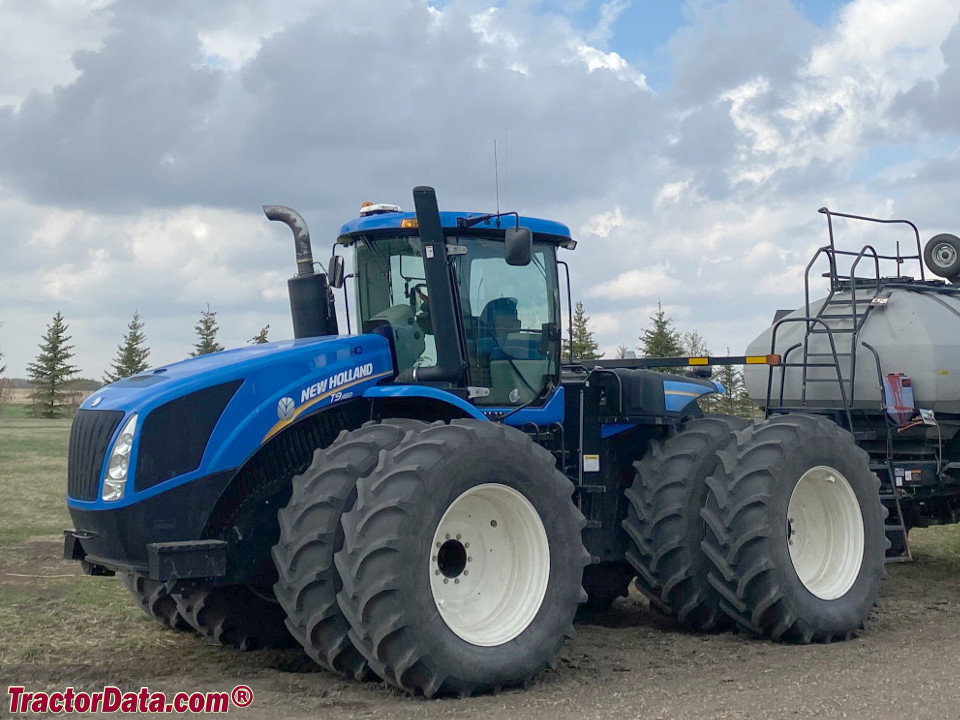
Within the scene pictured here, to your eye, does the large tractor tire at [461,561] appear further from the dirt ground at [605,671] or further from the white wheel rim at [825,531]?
the white wheel rim at [825,531]

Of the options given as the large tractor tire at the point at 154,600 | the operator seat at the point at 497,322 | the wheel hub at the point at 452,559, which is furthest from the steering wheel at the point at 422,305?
the large tractor tire at the point at 154,600

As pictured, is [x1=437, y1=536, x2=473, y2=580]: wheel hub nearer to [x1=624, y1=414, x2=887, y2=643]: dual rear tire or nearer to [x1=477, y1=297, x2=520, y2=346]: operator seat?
[x1=477, y1=297, x2=520, y2=346]: operator seat

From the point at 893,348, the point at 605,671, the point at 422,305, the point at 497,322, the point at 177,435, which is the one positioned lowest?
the point at 605,671

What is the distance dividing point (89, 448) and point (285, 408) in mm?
1119

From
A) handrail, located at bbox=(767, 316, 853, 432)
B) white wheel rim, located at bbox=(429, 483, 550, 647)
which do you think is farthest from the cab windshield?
handrail, located at bbox=(767, 316, 853, 432)

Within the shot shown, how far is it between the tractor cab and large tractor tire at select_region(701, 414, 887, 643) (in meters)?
1.51

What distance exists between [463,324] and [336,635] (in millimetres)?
2272

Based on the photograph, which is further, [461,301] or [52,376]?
[52,376]

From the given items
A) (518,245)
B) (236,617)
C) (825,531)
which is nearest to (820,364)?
(825,531)

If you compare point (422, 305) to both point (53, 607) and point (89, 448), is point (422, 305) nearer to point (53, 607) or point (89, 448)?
point (89, 448)

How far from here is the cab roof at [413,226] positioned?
731 centimetres

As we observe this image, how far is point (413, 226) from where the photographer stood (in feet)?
23.9

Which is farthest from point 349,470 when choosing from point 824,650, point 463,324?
point 824,650

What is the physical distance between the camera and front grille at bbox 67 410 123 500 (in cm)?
615
